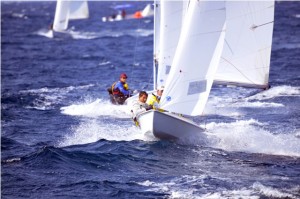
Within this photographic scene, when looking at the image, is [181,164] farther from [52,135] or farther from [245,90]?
[245,90]

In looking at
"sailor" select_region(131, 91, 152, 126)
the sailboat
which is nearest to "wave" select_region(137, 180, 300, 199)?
the sailboat

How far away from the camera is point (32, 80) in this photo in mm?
43812

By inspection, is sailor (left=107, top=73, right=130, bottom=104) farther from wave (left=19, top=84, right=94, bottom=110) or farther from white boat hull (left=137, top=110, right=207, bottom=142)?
white boat hull (left=137, top=110, right=207, bottom=142)

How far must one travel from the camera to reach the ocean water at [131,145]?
18922mm

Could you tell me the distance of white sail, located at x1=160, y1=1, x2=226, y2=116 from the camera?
2162 centimetres

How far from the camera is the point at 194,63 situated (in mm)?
21719

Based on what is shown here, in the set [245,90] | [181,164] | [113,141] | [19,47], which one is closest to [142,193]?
[181,164]

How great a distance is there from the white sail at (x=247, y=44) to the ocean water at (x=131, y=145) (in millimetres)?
2173

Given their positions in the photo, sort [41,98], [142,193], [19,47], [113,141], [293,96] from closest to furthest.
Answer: [142,193] → [113,141] → [293,96] → [41,98] → [19,47]

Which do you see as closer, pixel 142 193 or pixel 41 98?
pixel 142 193

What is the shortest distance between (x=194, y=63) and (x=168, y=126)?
2609mm

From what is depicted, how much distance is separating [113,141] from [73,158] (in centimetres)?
254

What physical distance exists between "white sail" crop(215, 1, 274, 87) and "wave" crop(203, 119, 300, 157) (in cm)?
213

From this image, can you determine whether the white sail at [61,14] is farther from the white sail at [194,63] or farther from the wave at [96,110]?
the white sail at [194,63]
